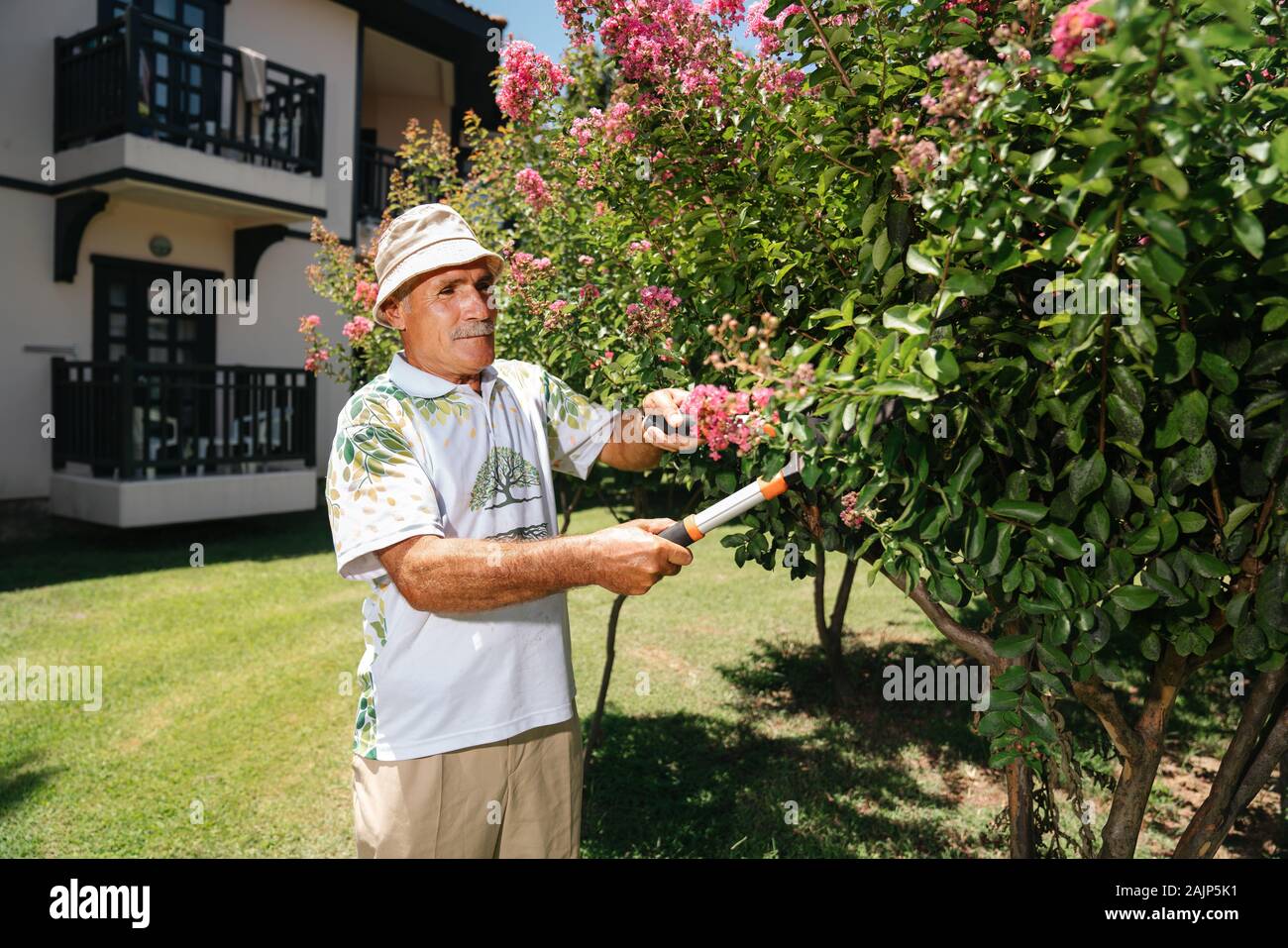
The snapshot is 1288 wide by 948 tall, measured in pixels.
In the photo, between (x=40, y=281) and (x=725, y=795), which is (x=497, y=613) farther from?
(x=40, y=281)

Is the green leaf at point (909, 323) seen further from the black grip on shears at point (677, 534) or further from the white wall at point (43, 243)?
the white wall at point (43, 243)

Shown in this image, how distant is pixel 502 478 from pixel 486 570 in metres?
0.43

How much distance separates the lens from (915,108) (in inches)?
71.3

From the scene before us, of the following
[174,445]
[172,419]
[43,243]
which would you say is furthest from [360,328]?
[43,243]

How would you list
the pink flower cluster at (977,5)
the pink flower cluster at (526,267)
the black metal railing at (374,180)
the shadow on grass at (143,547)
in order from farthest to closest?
the black metal railing at (374,180), the shadow on grass at (143,547), the pink flower cluster at (526,267), the pink flower cluster at (977,5)

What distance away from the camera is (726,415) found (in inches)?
63.4

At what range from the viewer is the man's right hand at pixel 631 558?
1.69m

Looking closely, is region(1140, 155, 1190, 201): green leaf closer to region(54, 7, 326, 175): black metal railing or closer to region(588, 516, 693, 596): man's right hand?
region(588, 516, 693, 596): man's right hand

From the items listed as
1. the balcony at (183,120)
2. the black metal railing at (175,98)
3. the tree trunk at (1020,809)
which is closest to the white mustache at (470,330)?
the tree trunk at (1020,809)

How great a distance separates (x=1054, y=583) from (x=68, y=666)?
625cm

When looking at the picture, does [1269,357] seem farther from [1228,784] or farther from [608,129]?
[608,129]

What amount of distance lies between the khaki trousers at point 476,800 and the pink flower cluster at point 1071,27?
1.77 meters

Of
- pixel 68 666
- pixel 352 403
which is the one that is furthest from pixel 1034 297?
pixel 68 666

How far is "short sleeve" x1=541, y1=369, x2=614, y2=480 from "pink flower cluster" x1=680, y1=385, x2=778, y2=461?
677 millimetres
